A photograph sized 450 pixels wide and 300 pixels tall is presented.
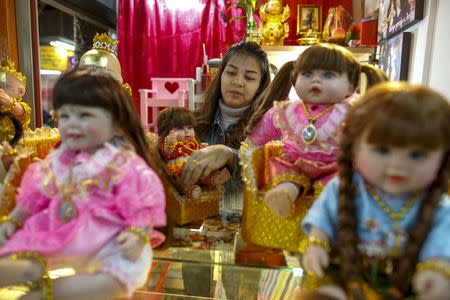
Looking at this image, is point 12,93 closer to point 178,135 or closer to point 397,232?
point 178,135

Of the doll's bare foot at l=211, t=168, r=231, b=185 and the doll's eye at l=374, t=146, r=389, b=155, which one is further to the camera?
the doll's bare foot at l=211, t=168, r=231, b=185

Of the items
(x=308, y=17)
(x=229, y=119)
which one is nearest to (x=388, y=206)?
(x=229, y=119)

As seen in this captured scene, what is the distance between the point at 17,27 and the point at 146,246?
1250mm

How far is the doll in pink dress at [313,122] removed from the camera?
74 cm

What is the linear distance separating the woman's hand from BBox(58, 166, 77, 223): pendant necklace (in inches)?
14.3

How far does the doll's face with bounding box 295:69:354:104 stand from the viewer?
744 millimetres

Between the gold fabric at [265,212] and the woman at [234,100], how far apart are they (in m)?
0.21

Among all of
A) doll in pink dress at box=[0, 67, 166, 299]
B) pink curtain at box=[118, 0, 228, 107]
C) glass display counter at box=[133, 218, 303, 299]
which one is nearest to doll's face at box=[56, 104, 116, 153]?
doll in pink dress at box=[0, 67, 166, 299]

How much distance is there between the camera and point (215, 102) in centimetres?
125

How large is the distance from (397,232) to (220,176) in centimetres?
55

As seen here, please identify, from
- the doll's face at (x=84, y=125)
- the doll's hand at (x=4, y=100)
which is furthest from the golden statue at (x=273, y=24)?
the doll's face at (x=84, y=125)

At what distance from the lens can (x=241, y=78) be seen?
1144 mm

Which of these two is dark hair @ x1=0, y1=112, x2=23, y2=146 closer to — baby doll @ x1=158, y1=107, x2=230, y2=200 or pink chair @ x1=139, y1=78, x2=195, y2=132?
baby doll @ x1=158, y1=107, x2=230, y2=200

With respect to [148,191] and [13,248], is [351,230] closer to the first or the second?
[148,191]
